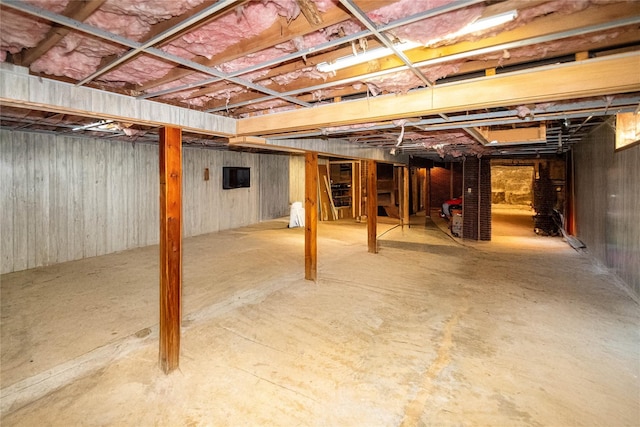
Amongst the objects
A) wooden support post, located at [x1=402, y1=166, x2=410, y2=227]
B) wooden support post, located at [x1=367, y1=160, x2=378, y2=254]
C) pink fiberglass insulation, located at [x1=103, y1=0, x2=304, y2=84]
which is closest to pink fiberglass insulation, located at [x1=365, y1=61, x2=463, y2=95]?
pink fiberglass insulation, located at [x1=103, y1=0, x2=304, y2=84]

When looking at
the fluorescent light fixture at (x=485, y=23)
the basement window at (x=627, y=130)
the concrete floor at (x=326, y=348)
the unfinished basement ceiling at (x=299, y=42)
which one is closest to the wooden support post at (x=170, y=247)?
the concrete floor at (x=326, y=348)

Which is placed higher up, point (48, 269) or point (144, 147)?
point (144, 147)

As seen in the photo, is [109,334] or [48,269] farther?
[48,269]

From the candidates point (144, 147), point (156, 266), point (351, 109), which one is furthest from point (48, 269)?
point (351, 109)

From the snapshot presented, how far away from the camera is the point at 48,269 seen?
15.9 ft

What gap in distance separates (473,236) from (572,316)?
4.35 metres

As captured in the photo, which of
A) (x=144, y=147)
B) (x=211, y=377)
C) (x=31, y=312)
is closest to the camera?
(x=211, y=377)

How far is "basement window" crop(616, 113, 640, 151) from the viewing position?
380 centimetres

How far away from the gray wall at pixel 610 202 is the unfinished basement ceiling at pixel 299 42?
2.23m

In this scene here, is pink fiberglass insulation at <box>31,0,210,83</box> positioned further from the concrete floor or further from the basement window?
the basement window

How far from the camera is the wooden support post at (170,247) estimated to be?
2381 millimetres

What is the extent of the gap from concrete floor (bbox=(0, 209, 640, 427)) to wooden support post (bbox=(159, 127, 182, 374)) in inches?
8.6

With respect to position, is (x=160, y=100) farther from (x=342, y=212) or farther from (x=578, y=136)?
(x=342, y=212)

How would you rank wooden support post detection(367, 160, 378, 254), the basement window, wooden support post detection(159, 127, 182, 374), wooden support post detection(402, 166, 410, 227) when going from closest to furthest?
1. wooden support post detection(159, 127, 182, 374)
2. the basement window
3. wooden support post detection(367, 160, 378, 254)
4. wooden support post detection(402, 166, 410, 227)
